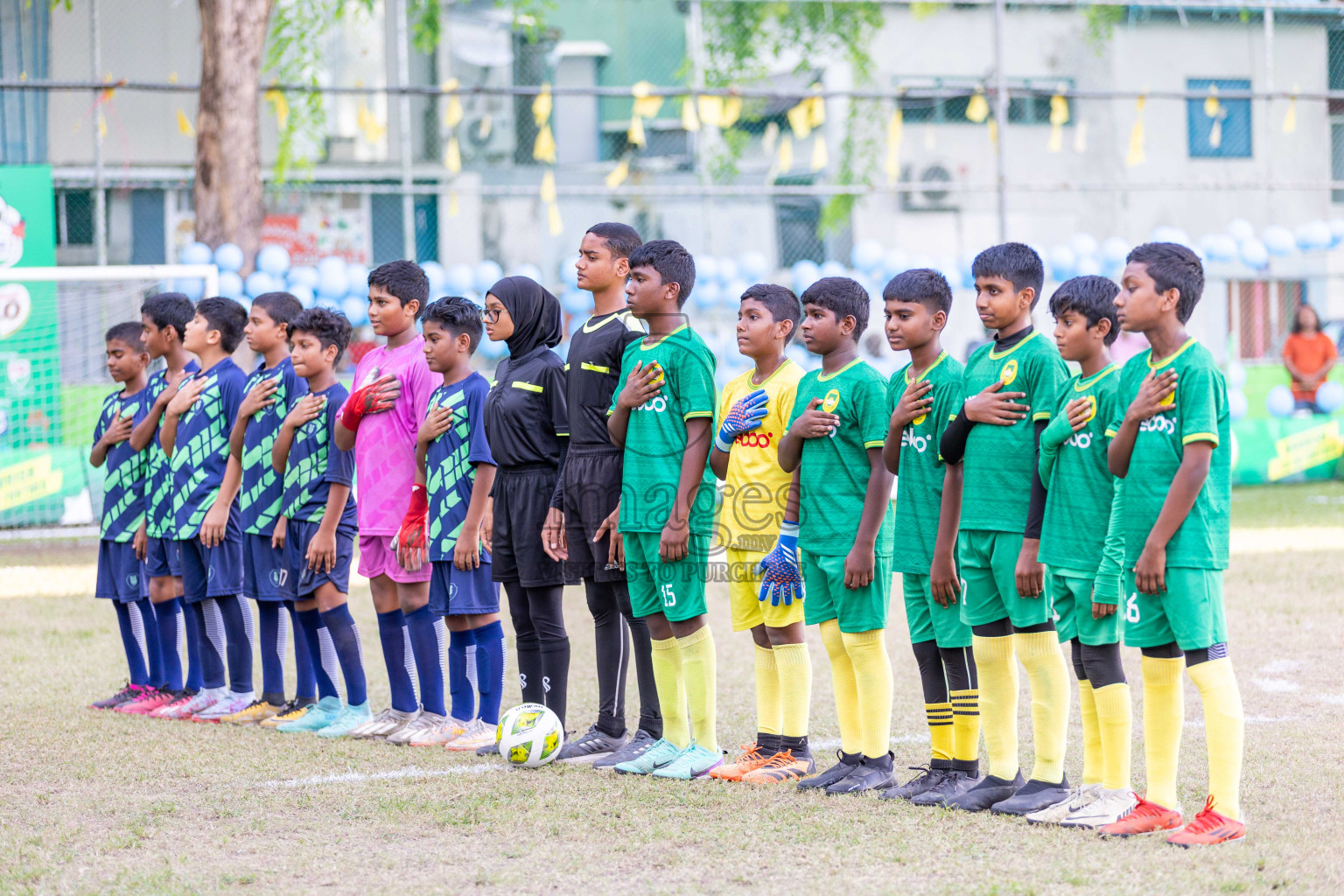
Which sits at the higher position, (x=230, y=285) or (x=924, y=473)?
(x=230, y=285)

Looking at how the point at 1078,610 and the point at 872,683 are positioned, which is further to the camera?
the point at 872,683

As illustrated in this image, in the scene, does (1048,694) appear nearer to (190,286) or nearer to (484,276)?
(484,276)

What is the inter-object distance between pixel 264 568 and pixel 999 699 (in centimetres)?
348

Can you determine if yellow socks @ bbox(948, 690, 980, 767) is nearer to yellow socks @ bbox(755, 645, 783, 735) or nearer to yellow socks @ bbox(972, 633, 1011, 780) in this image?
yellow socks @ bbox(972, 633, 1011, 780)

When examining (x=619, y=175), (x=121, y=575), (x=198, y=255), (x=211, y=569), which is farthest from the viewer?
(x=619, y=175)

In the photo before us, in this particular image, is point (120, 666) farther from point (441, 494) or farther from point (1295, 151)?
point (1295, 151)

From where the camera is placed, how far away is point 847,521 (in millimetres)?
5102

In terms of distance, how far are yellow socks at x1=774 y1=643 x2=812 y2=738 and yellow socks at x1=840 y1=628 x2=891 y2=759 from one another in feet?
0.87

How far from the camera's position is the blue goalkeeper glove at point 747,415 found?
5.36 m

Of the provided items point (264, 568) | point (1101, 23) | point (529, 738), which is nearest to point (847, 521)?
point (529, 738)

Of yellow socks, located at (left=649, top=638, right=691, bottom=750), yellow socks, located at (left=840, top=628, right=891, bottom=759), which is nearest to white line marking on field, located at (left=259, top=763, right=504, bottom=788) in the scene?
yellow socks, located at (left=649, top=638, right=691, bottom=750)

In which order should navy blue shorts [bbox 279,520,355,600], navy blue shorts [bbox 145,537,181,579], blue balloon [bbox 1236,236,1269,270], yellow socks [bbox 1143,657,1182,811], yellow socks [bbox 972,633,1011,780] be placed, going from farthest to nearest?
blue balloon [bbox 1236,236,1269,270]
navy blue shorts [bbox 145,537,181,579]
navy blue shorts [bbox 279,520,355,600]
yellow socks [bbox 972,633,1011,780]
yellow socks [bbox 1143,657,1182,811]

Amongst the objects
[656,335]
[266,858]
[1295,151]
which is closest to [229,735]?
[266,858]

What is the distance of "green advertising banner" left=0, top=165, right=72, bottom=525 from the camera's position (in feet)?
42.3
